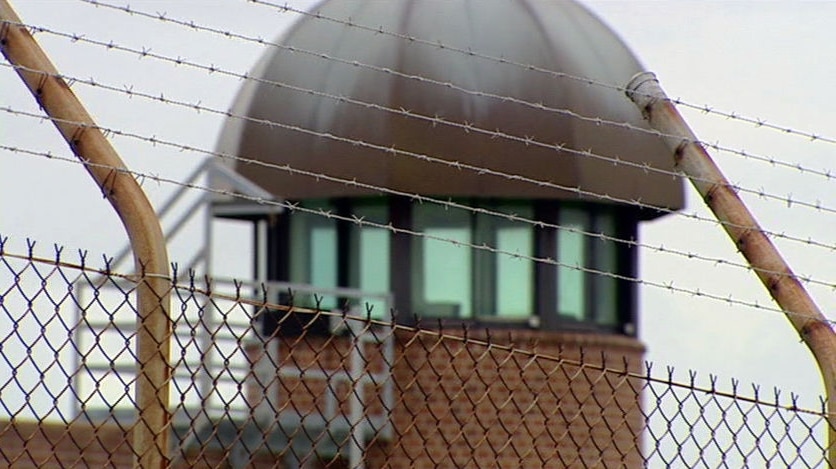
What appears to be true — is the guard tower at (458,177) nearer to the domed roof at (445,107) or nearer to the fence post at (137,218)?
the domed roof at (445,107)

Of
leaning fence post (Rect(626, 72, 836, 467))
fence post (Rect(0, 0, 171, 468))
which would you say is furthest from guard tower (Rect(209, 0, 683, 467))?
fence post (Rect(0, 0, 171, 468))

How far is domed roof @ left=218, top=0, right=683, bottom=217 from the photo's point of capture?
23.0m

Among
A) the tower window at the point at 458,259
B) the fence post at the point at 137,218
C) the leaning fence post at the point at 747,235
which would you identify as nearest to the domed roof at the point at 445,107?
the tower window at the point at 458,259

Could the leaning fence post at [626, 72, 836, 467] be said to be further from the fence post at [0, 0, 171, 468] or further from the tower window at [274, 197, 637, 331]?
the tower window at [274, 197, 637, 331]

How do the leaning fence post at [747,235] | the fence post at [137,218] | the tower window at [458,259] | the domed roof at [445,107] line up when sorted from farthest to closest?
the tower window at [458,259]
the domed roof at [445,107]
the leaning fence post at [747,235]
the fence post at [137,218]

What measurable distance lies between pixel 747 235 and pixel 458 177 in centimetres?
1463

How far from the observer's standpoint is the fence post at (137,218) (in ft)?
24.6

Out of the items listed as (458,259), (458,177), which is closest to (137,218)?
(458,177)

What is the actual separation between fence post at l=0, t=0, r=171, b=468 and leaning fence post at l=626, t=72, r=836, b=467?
2.33 metres

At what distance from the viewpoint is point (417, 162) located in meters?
23.4

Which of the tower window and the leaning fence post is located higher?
the tower window

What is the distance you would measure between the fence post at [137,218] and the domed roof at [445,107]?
15120 millimetres

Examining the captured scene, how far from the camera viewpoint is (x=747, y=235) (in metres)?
9.02

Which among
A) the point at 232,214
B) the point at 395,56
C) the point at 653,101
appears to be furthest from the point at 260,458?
the point at 653,101
